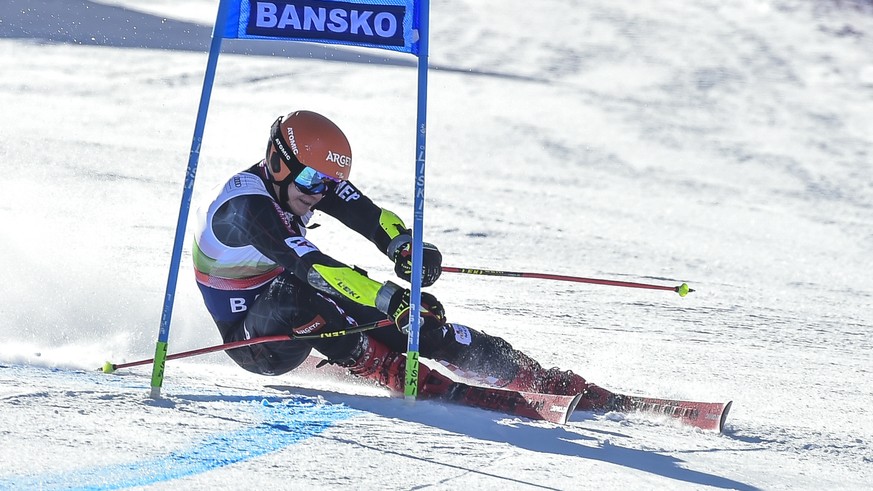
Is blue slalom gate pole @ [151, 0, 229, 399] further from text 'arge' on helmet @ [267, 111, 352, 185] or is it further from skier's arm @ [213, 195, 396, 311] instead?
text 'arge' on helmet @ [267, 111, 352, 185]

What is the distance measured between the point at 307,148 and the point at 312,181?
5.6 inches

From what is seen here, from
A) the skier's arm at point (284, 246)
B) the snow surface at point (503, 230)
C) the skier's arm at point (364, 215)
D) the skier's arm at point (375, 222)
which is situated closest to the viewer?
the snow surface at point (503, 230)

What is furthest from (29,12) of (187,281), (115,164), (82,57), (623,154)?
(187,281)

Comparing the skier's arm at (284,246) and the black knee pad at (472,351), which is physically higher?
the skier's arm at (284,246)

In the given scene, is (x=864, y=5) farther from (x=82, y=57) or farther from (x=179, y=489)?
(x=179, y=489)

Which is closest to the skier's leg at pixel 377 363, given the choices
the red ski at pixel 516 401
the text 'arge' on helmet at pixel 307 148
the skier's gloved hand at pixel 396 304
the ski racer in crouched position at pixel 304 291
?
the ski racer in crouched position at pixel 304 291

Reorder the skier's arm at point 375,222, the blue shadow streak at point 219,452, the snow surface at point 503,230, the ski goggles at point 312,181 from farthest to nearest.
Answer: the skier's arm at point 375,222, the ski goggles at point 312,181, the snow surface at point 503,230, the blue shadow streak at point 219,452

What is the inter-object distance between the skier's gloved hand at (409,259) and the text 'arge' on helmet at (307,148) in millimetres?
478

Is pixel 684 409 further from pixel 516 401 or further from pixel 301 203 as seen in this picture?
pixel 301 203

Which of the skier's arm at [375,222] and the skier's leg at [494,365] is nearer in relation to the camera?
the skier's leg at [494,365]

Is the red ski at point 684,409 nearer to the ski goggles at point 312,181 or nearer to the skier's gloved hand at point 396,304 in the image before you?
the skier's gloved hand at point 396,304

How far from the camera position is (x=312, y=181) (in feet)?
14.0

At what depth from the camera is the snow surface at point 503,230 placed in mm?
3543

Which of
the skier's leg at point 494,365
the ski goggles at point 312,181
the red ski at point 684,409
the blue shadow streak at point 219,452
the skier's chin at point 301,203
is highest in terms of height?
the ski goggles at point 312,181
